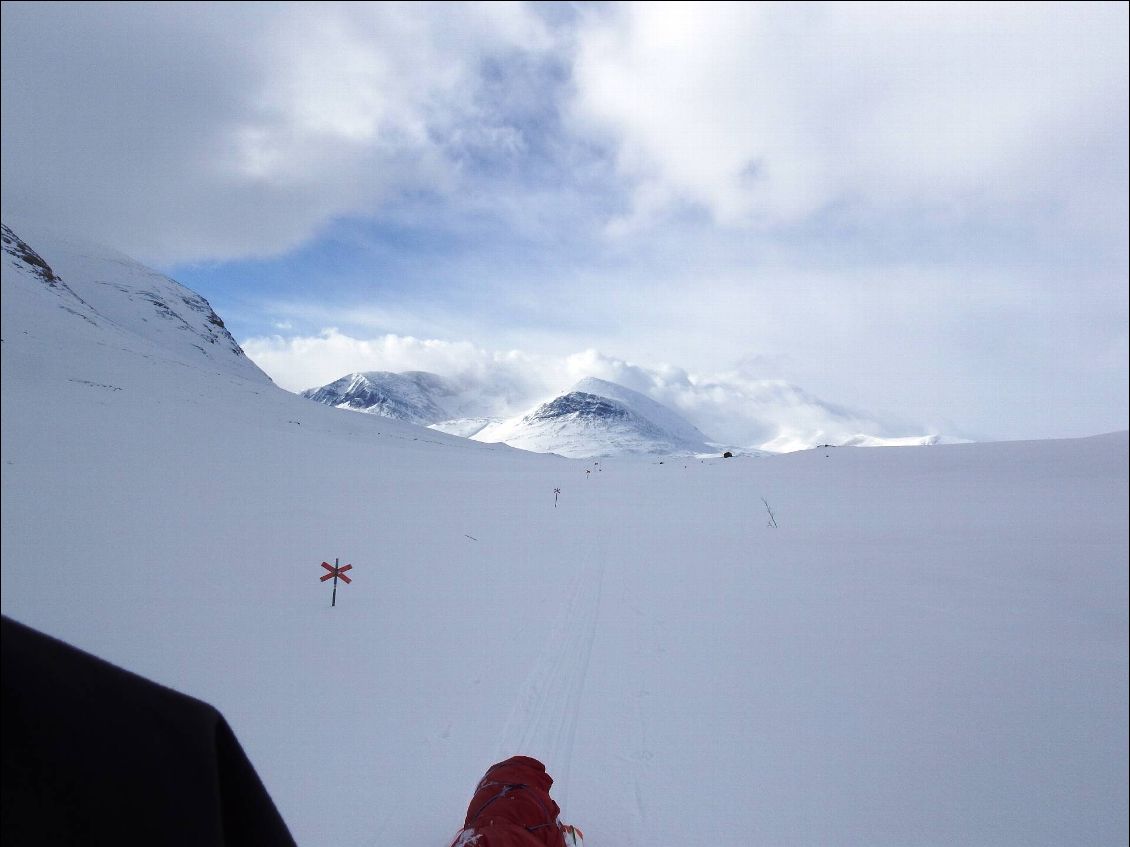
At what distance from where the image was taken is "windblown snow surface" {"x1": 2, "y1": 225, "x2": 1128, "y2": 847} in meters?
3.91

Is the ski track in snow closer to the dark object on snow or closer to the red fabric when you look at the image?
the red fabric

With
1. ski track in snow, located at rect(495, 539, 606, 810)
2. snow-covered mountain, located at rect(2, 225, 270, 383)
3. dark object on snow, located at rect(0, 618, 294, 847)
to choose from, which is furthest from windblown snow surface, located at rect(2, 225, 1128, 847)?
snow-covered mountain, located at rect(2, 225, 270, 383)

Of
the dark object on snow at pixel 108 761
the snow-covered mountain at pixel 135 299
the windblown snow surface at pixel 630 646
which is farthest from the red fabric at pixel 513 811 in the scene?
the snow-covered mountain at pixel 135 299

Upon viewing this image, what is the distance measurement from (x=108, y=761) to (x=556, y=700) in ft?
17.1

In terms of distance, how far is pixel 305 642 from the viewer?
663 centimetres

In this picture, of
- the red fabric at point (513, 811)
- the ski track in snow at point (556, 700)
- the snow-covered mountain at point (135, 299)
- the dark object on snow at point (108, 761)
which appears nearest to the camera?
the dark object on snow at point (108, 761)

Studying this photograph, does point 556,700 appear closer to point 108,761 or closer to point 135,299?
point 108,761

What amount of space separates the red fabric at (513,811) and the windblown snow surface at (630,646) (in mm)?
594

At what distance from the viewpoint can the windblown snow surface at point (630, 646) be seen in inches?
154

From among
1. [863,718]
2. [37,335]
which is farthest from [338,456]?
[863,718]

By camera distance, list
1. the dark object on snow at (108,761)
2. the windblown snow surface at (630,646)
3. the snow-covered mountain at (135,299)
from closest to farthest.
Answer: the dark object on snow at (108,761) < the windblown snow surface at (630,646) < the snow-covered mountain at (135,299)

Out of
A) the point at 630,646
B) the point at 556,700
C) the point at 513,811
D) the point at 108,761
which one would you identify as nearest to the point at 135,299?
the point at 630,646

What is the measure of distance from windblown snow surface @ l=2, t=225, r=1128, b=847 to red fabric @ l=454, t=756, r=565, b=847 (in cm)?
59

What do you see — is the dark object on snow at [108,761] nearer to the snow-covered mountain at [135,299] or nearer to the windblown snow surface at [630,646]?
the windblown snow surface at [630,646]
